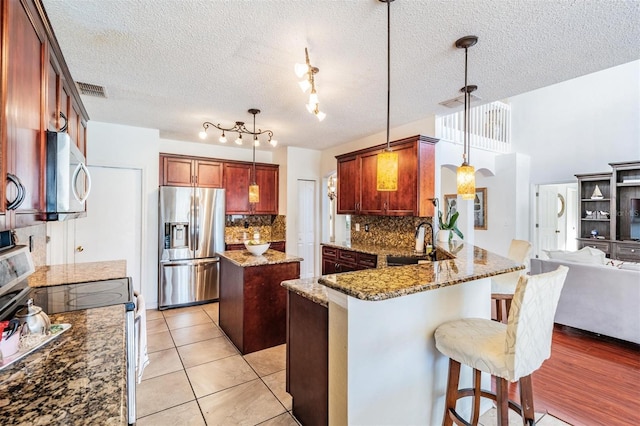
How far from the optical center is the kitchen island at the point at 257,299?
2.97m

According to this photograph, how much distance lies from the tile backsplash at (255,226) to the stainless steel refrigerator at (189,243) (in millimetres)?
843

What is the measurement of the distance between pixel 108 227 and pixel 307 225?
322cm

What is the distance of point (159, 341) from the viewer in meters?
3.28

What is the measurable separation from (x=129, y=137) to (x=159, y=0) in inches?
124

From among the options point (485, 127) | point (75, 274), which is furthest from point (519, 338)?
point (485, 127)

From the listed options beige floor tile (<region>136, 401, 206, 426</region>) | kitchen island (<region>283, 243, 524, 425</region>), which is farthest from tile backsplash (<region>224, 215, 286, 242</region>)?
kitchen island (<region>283, 243, 524, 425</region>)

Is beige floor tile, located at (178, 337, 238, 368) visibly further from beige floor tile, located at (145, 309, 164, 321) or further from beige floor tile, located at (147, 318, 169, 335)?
beige floor tile, located at (145, 309, 164, 321)

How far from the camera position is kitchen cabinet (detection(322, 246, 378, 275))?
3850 millimetres

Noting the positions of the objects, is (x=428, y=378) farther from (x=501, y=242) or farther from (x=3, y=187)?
(x=501, y=242)

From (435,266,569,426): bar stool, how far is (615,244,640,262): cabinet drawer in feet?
17.2

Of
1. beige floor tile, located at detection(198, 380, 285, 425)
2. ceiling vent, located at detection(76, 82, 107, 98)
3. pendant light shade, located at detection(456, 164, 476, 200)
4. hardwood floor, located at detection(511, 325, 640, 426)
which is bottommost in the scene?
beige floor tile, located at detection(198, 380, 285, 425)

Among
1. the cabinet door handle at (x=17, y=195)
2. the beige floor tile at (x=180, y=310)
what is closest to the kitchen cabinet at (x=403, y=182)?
the beige floor tile at (x=180, y=310)

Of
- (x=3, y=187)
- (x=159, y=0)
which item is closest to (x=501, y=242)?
(x=159, y=0)

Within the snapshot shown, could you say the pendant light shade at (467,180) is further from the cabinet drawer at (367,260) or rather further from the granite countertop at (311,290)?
the cabinet drawer at (367,260)
